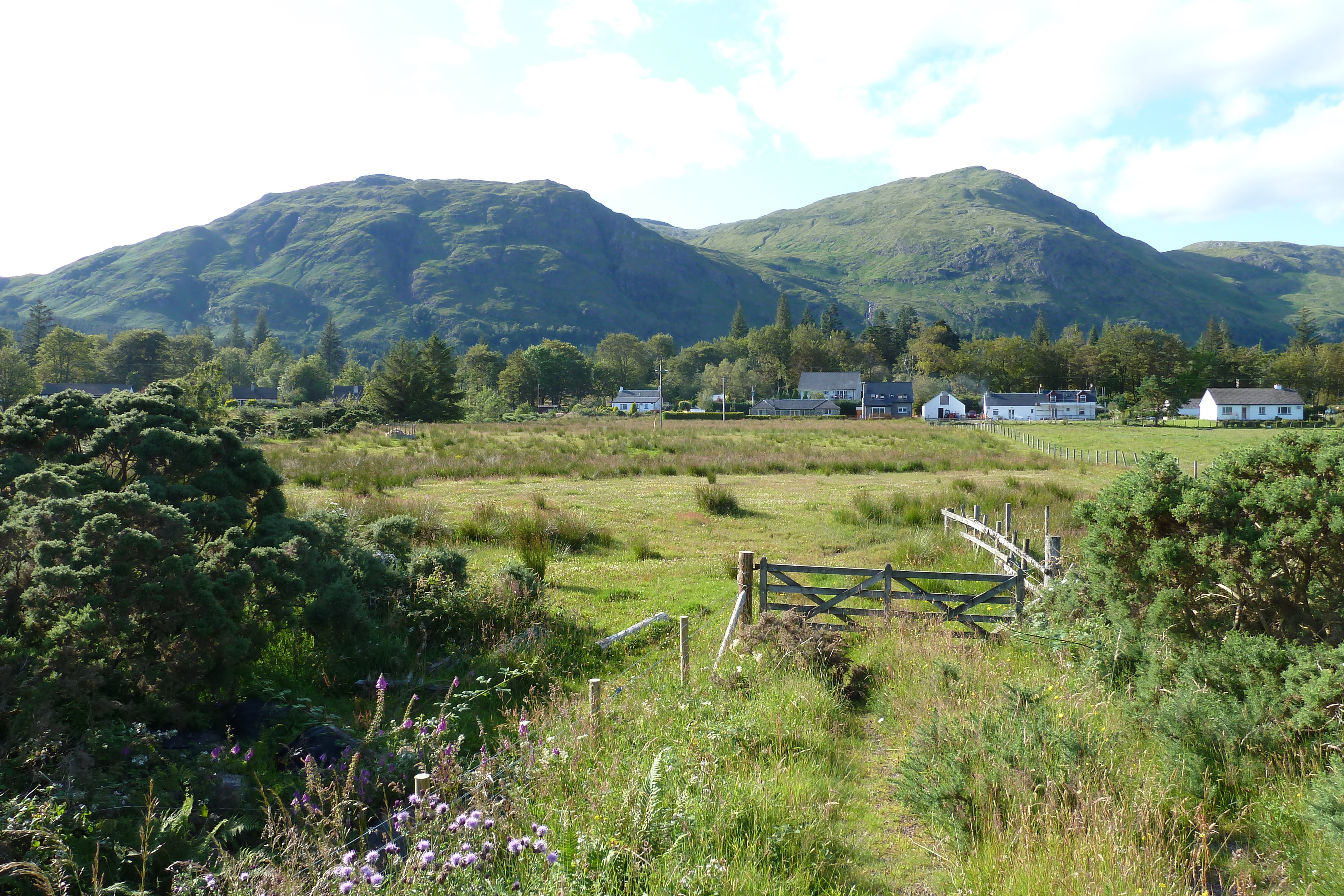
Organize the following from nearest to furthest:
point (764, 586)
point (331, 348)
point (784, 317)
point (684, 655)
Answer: point (684, 655) < point (764, 586) < point (784, 317) < point (331, 348)

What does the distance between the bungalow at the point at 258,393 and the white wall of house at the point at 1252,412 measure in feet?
451

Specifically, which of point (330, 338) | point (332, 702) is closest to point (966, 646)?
point (332, 702)

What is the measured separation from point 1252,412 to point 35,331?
18449 cm

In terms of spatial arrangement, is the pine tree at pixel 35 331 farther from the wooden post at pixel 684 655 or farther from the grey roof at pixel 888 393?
the wooden post at pixel 684 655

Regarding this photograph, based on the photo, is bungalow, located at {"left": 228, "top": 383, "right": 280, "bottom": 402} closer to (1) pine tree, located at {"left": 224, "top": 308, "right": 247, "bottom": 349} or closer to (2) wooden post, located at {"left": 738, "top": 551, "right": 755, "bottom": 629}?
(1) pine tree, located at {"left": 224, "top": 308, "right": 247, "bottom": 349}

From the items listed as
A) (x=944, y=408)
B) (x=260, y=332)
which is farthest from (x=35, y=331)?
(x=944, y=408)

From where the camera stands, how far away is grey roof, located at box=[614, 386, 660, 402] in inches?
4916

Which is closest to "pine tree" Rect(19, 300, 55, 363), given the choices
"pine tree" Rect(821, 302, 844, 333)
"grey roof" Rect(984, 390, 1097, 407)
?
"pine tree" Rect(821, 302, 844, 333)

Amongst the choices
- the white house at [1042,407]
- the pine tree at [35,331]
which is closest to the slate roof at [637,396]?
the white house at [1042,407]

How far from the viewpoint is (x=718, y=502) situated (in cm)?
2106

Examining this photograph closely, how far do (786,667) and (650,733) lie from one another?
230cm

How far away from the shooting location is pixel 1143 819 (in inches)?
160

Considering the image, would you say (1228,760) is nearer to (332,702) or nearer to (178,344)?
(332,702)

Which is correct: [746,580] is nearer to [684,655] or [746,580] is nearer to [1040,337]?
[684,655]
